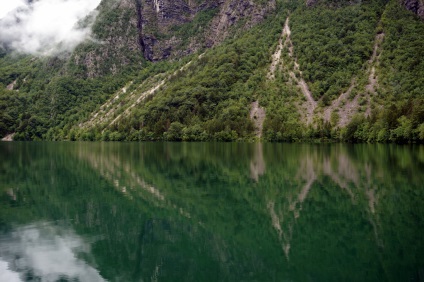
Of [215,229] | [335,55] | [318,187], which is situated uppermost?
[335,55]

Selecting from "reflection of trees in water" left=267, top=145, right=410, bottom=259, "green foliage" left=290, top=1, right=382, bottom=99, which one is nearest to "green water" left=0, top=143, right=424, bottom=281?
"reflection of trees in water" left=267, top=145, right=410, bottom=259

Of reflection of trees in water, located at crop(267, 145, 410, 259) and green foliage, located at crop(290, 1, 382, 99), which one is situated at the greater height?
green foliage, located at crop(290, 1, 382, 99)

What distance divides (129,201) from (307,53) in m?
178

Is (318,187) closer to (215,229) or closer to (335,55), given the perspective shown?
(215,229)

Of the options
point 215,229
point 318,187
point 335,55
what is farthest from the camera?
point 335,55

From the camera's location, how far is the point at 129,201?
27.1 metres

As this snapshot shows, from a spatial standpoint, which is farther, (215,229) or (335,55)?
(335,55)

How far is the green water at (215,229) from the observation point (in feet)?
49.8

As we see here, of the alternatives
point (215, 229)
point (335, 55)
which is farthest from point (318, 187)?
point (335, 55)

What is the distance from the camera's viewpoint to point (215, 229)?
66.5ft

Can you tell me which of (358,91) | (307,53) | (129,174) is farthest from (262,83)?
(129,174)

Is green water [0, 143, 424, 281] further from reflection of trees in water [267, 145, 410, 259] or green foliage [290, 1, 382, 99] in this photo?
green foliage [290, 1, 382, 99]

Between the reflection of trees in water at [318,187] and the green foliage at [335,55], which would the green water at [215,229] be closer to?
the reflection of trees in water at [318,187]

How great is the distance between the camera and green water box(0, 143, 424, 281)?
15188mm
